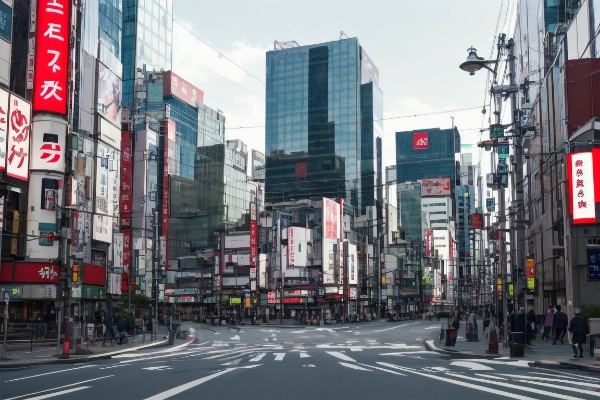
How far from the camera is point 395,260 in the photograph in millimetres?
166875

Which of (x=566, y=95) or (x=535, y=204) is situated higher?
(x=566, y=95)

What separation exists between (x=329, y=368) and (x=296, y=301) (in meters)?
92.1

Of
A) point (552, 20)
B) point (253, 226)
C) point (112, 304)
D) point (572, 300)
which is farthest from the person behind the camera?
point (253, 226)

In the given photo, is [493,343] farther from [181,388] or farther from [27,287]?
[27,287]

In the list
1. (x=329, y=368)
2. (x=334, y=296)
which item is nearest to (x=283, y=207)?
(x=334, y=296)

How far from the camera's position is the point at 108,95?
65.9 m

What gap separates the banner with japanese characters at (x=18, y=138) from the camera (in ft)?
149

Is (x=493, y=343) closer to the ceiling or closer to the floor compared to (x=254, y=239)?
closer to the floor

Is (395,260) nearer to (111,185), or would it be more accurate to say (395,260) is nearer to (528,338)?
(111,185)

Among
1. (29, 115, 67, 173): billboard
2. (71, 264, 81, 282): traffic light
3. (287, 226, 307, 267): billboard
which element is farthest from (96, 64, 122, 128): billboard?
(287, 226, 307, 267): billboard

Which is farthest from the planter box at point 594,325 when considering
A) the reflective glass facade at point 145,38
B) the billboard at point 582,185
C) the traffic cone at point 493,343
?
the reflective glass facade at point 145,38

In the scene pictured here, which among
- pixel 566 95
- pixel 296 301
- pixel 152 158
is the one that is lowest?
pixel 296 301

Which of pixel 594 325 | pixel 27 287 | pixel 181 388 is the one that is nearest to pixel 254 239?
pixel 27 287

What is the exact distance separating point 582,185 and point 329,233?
8056cm
